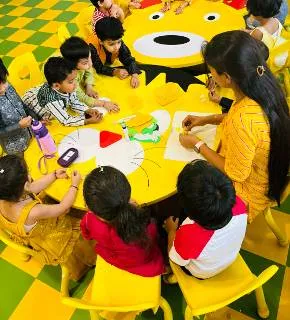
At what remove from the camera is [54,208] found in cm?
150

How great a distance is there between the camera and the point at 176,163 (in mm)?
1600

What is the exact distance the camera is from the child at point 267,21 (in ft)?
6.88

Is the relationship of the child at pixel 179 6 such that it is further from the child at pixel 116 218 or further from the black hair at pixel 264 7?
the child at pixel 116 218

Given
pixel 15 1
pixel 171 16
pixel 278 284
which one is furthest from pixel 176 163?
pixel 15 1

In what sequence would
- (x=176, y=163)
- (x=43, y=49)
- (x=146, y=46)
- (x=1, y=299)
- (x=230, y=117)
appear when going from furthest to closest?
(x=43, y=49) → (x=146, y=46) → (x=1, y=299) → (x=176, y=163) → (x=230, y=117)

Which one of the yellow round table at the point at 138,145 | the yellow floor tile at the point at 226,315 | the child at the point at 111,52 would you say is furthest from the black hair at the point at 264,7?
the yellow floor tile at the point at 226,315

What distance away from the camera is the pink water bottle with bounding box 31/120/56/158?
162 centimetres

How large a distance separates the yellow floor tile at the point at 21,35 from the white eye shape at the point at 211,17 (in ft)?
7.97

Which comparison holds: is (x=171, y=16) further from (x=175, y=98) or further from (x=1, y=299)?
(x=1, y=299)

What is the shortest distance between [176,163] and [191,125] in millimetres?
247

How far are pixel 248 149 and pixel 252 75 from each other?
0.28m

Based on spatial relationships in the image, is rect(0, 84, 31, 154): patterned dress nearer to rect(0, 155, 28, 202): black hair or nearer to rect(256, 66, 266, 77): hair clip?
rect(0, 155, 28, 202): black hair

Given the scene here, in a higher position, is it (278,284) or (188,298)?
(188,298)

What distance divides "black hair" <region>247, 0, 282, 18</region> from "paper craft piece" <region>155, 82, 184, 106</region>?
0.72 metres
